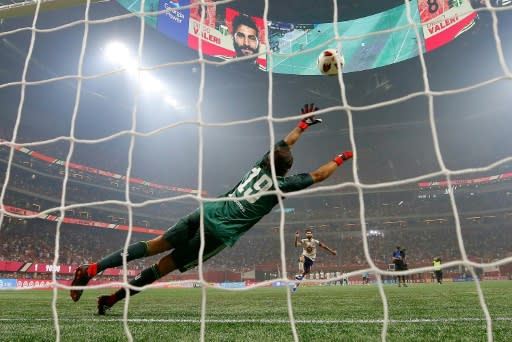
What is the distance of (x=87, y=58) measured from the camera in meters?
26.0

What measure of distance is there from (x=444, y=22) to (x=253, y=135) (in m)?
21.0

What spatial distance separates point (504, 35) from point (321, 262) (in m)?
20.6

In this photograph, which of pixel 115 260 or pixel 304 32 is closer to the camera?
pixel 115 260

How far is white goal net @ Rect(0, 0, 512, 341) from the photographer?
22.9 meters

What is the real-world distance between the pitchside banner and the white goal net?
0.07 m

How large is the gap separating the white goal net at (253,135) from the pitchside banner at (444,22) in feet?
0.24

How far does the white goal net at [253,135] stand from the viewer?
22922 mm

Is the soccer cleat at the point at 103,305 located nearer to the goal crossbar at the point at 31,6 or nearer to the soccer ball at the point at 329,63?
the goal crossbar at the point at 31,6

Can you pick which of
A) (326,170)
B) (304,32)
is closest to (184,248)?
(326,170)

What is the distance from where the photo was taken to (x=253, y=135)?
3862cm

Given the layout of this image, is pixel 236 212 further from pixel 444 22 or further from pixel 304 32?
pixel 304 32

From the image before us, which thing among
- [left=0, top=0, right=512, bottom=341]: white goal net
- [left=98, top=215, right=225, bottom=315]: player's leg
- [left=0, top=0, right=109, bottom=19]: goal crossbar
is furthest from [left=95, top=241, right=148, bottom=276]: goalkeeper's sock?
[left=0, top=0, right=512, bottom=341]: white goal net

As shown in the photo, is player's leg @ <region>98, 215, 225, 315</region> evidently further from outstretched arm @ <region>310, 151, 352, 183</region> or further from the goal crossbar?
the goal crossbar

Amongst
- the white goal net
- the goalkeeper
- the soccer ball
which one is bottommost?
the goalkeeper
